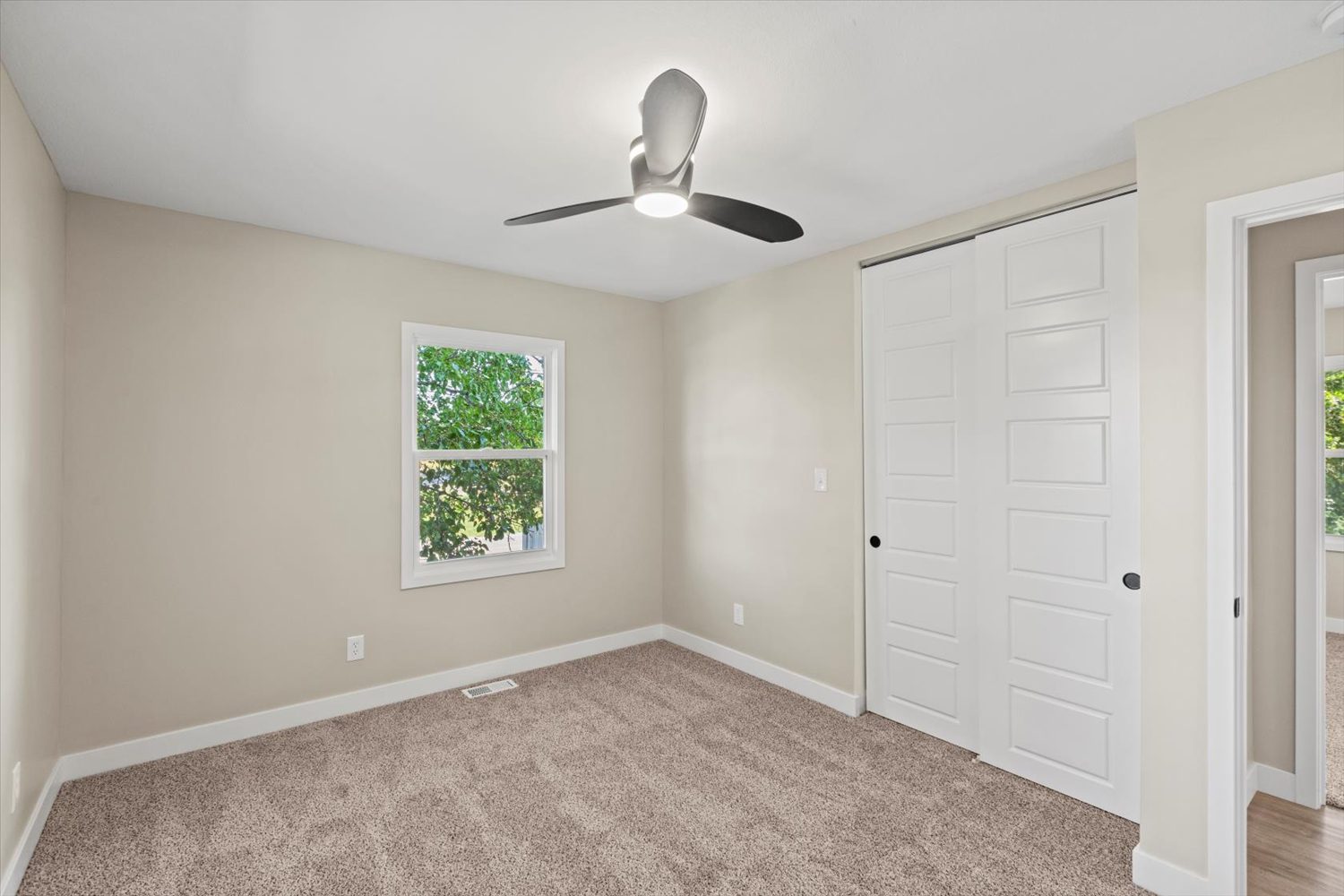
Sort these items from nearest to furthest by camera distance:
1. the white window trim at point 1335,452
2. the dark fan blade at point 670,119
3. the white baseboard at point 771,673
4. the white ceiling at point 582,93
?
the dark fan blade at point 670,119
the white ceiling at point 582,93
the white baseboard at point 771,673
the white window trim at point 1335,452

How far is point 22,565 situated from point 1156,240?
3809mm

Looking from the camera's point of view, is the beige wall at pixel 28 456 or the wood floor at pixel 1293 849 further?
the wood floor at pixel 1293 849

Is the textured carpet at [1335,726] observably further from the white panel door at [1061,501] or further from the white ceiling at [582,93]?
the white ceiling at [582,93]

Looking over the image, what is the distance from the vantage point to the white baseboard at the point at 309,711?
2.78m

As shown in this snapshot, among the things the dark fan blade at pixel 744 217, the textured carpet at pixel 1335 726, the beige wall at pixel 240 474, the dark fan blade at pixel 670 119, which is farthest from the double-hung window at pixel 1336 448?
the beige wall at pixel 240 474

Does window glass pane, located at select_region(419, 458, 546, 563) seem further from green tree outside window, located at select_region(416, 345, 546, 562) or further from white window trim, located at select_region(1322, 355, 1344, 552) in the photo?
white window trim, located at select_region(1322, 355, 1344, 552)

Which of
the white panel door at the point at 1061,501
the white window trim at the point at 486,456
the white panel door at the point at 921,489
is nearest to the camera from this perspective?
the white panel door at the point at 1061,501

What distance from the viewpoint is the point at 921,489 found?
318cm

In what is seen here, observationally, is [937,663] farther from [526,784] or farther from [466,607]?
[466,607]

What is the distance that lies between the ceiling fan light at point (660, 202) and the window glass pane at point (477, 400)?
88.0 inches

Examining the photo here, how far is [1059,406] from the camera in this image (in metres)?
2.61

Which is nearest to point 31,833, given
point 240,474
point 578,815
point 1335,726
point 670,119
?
point 240,474

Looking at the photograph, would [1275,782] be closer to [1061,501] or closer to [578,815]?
[1061,501]

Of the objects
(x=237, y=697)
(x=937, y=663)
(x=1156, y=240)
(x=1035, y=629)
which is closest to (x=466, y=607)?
(x=237, y=697)
